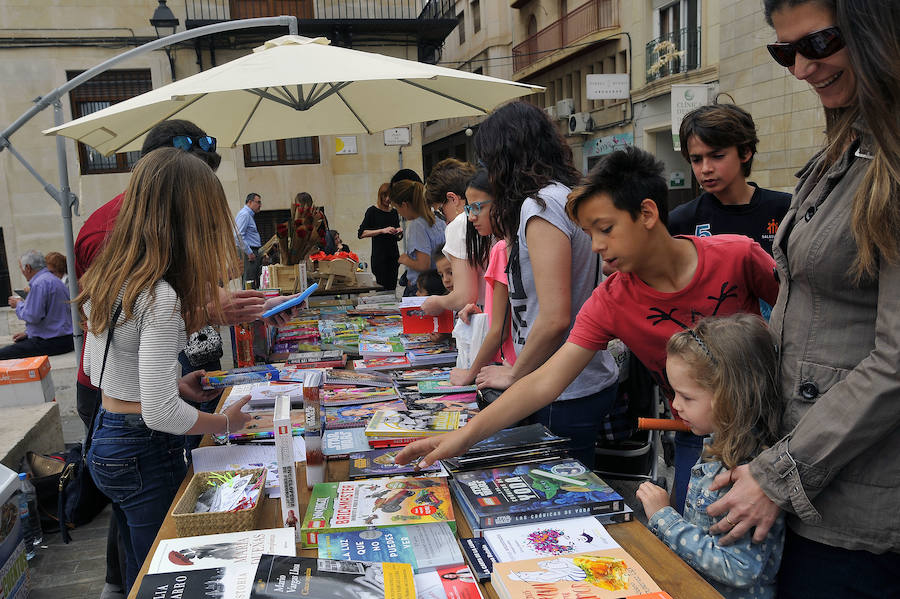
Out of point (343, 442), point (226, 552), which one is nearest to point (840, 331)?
point (226, 552)

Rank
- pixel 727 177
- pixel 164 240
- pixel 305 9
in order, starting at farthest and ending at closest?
pixel 305 9 → pixel 727 177 → pixel 164 240

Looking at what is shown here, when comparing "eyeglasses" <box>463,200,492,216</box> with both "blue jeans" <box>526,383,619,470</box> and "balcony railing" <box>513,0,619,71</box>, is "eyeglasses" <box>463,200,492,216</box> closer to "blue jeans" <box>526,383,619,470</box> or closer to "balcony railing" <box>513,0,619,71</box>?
"blue jeans" <box>526,383,619,470</box>

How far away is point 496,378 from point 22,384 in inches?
156

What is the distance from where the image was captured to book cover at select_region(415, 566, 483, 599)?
139 centimetres

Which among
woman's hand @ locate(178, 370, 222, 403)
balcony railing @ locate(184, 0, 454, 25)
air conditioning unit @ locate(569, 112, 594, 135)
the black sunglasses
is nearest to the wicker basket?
woman's hand @ locate(178, 370, 222, 403)

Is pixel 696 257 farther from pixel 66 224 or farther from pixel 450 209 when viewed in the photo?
pixel 66 224

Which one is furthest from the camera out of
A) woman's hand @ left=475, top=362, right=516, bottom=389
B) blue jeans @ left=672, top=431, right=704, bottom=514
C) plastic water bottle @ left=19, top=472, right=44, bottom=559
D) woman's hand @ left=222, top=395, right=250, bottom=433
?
plastic water bottle @ left=19, top=472, right=44, bottom=559

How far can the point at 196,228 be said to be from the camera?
2.08 metres

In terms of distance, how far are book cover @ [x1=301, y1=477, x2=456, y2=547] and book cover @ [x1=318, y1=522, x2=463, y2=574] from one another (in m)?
0.02

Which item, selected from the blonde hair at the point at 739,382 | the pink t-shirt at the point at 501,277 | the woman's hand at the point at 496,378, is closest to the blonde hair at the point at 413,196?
the pink t-shirt at the point at 501,277

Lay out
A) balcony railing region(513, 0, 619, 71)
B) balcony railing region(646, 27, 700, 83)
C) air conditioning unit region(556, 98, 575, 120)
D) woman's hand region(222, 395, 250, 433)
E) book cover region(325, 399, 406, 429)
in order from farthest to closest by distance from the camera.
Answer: air conditioning unit region(556, 98, 575, 120)
balcony railing region(513, 0, 619, 71)
balcony railing region(646, 27, 700, 83)
book cover region(325, 399, 406, 429)
woman's hand region(222, 395, 250, 433)

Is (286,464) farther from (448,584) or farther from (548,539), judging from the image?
(548,539)

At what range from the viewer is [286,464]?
5.19ft

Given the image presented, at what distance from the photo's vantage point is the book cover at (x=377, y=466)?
78.1 inches
